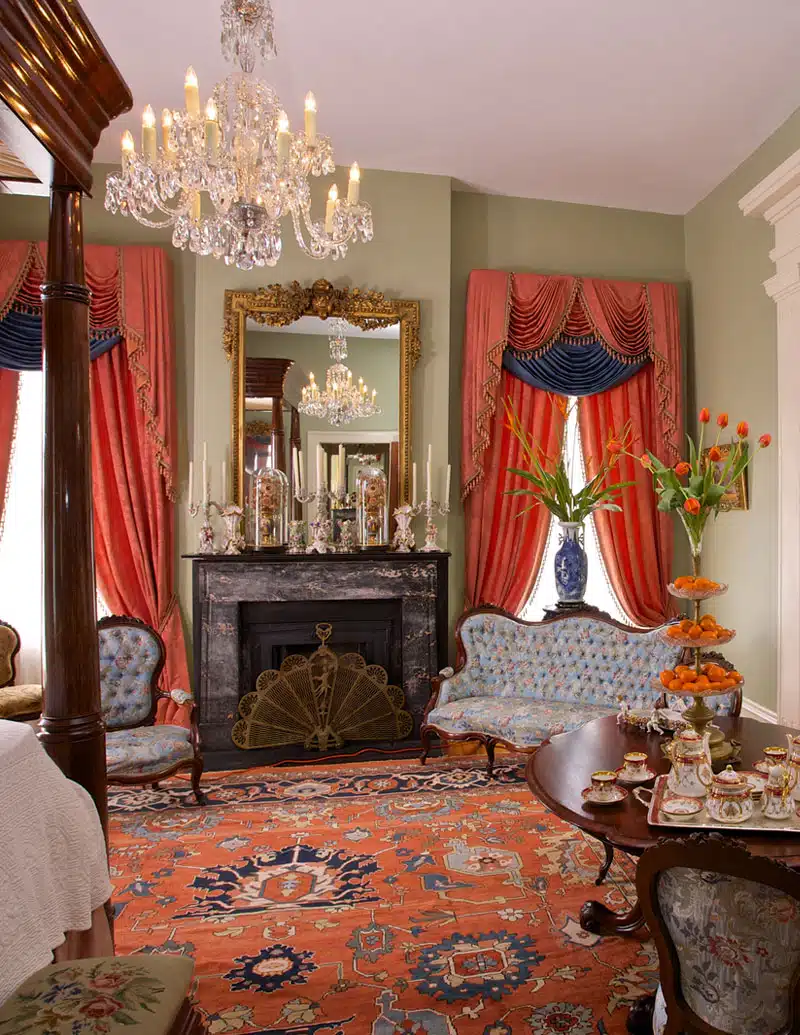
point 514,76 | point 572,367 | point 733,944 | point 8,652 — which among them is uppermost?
point 514,76

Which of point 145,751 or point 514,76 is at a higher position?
point 514,76

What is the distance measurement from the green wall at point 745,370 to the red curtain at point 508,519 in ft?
3.88

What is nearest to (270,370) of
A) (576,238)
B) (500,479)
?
(500,479)

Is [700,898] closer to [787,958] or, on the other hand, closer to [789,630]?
[787,958]

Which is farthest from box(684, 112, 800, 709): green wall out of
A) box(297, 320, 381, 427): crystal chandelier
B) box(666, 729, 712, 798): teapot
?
box(666, 729, 712, 798): teapot

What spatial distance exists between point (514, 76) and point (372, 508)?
8.52ft

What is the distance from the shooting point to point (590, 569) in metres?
5.56

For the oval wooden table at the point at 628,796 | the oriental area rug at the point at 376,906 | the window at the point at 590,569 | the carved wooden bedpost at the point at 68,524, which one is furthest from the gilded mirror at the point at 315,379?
the carved wooden bedpost at the point at 68,524

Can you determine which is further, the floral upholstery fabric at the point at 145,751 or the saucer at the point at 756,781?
the floral upholstery fabric at the point at 145,751

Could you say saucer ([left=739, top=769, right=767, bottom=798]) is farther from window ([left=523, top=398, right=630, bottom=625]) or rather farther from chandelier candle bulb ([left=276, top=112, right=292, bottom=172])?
window ([left=523, top=398, right=630, bottom=625])

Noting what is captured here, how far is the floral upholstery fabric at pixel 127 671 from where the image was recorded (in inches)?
159

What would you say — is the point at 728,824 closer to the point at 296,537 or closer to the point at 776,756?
the point at 776,756

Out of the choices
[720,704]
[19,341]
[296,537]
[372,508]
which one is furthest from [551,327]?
[19,341]

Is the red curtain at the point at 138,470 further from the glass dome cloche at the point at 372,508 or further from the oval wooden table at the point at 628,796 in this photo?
the oval wooden table at the point at 628,796
